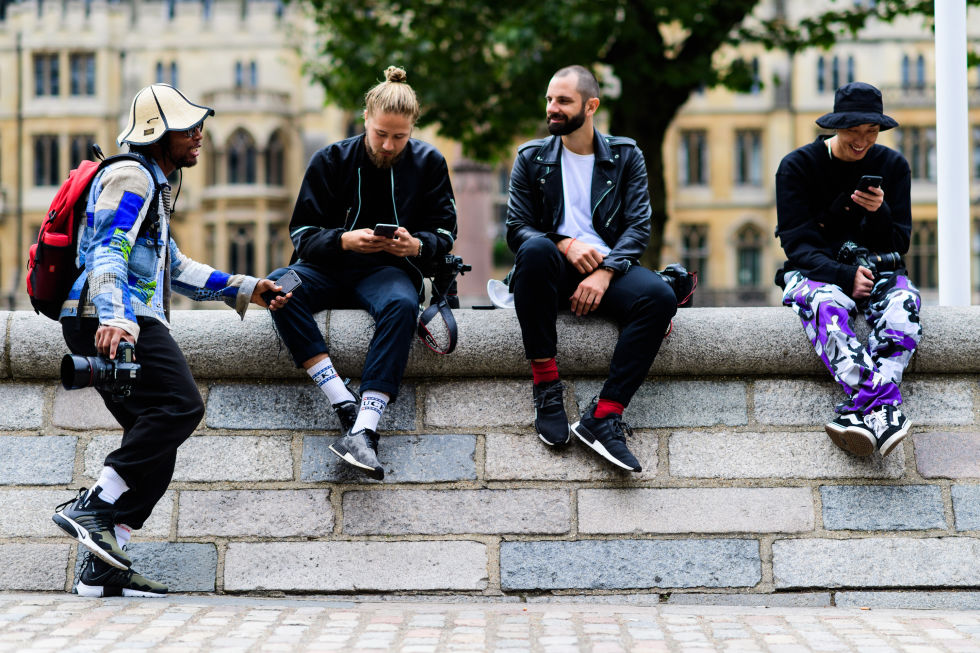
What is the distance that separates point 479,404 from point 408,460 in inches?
15.7

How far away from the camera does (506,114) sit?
51.2 ft

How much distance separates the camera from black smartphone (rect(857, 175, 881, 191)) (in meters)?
5.23

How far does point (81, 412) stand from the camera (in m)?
5.28

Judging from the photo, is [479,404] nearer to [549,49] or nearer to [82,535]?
[82,535]

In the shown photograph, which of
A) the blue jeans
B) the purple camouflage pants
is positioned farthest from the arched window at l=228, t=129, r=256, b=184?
Result: the purple camouflage pants

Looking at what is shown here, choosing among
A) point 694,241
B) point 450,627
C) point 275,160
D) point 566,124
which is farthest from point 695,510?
point 275,160

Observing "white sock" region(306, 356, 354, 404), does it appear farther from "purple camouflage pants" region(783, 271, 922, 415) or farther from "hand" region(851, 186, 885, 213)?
"hand" region(851, 186, 885, 213)

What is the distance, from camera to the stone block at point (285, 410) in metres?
5.23

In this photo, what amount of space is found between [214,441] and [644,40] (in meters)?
10.1

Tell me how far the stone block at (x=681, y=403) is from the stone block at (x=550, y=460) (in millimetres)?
110

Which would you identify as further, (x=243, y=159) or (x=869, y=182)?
Result: (x=243, y=159)

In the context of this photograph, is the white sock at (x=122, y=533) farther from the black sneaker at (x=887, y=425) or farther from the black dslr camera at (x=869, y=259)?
the black dslr camera at (x=869, y=259)

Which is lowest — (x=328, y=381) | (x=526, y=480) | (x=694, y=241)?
(x=526, y=480)

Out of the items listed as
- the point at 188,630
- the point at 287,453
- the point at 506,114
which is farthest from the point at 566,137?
the point at 506,114
